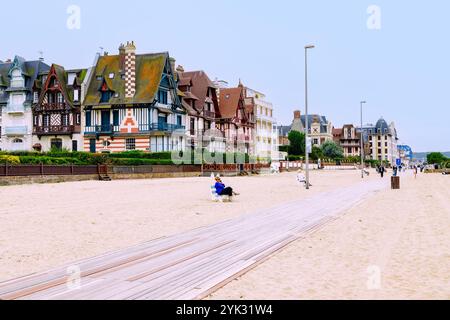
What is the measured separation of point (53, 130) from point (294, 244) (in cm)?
4771

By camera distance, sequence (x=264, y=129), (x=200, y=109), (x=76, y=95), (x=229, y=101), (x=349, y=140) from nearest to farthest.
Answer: (x=76, y=95) < (x=200, y=109) < (x=229, y=101) < (x=264, y=129) < (x=349, y=140)

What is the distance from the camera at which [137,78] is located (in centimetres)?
5097

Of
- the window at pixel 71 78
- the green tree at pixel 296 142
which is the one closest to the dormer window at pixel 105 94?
the window at pixel 71 78

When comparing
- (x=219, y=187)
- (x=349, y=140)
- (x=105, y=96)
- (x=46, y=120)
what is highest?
(x=105, y=96)

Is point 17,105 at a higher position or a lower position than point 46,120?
higher

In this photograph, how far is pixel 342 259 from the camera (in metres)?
7.55

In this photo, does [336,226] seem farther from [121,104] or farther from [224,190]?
[121,104]

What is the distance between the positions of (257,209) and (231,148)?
52.4 metres

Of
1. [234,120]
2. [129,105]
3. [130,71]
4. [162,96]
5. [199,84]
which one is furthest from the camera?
[234,120]

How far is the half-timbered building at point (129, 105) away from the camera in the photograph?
49406mm

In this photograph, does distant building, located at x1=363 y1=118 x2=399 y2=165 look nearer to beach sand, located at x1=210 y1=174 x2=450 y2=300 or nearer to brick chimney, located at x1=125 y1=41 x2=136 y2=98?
brick chimney, located at x1=125 y1=41 x2=136 y2=98

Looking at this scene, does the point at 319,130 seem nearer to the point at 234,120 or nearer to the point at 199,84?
the point at 234,120

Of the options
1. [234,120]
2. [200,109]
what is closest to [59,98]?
[200,109]
